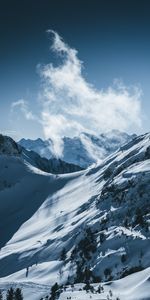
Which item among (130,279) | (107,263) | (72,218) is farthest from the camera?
(72,218)

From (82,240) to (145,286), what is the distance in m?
82.6

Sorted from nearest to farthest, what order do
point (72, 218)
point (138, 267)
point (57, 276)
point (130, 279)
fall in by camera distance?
point (130, 279), point (138, 267), point (57, 276), point (72, 218)

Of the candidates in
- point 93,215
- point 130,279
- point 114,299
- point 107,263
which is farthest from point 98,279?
point 93,215

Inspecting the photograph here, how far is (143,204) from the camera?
160750 millimetres

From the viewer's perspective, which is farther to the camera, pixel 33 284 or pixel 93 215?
pixel 93 215

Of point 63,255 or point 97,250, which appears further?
point 63,255

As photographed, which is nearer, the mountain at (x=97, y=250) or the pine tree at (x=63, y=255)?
the mountain at (x=97, y=250)

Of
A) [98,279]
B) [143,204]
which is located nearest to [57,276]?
[98,279]

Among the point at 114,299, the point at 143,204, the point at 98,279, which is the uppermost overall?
the point at 143,204

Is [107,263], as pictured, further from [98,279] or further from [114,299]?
[114,299]

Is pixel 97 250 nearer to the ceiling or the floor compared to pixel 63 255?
nearer to the floor

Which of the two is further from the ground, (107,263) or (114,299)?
(107,263)

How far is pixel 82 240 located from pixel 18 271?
27843 mm

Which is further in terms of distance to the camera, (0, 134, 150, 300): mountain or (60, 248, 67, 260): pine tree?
(60, 248, 67, 260): pine tree
